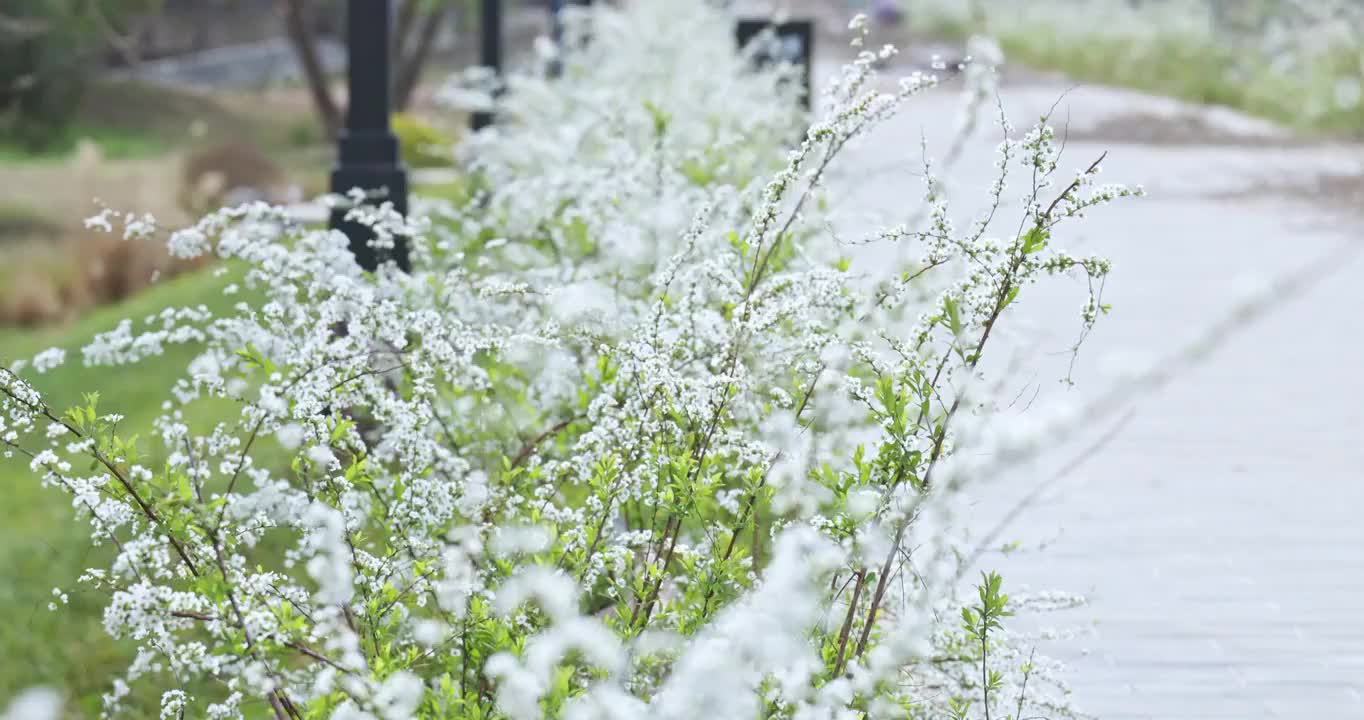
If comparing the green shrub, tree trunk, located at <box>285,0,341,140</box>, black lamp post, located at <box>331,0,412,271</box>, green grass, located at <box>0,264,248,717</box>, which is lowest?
green grass, located at <box>0,264,248,717</box>

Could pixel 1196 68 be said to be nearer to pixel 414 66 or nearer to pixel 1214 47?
pixel 1214 47

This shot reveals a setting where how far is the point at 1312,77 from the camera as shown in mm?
22703

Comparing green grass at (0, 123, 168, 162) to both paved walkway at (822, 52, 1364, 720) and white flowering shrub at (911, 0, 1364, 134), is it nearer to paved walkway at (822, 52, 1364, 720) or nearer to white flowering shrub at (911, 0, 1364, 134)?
white flowering shrub at (911, 0, 1364, 134)

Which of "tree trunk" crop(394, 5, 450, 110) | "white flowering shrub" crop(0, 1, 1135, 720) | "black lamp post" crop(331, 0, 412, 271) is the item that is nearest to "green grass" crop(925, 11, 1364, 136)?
"tree trunk" crop(394, 5, 450, 110)

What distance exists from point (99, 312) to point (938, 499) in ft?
35.6

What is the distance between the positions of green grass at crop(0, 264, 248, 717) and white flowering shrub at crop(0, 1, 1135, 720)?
30 centimetres

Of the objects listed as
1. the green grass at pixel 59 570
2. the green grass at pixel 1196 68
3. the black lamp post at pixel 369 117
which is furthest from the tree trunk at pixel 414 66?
the black lamp post at pixel 369 117

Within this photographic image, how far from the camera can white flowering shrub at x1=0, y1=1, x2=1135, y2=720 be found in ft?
9.55

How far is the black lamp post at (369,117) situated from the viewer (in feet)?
23.7

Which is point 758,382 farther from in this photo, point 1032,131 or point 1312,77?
point 1312,77

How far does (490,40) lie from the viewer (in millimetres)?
14039

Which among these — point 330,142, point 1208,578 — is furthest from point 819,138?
point 330,142

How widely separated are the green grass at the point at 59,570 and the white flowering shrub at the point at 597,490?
304 mm

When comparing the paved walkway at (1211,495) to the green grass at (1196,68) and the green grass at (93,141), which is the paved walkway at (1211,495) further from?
the green grass at (93,141)
